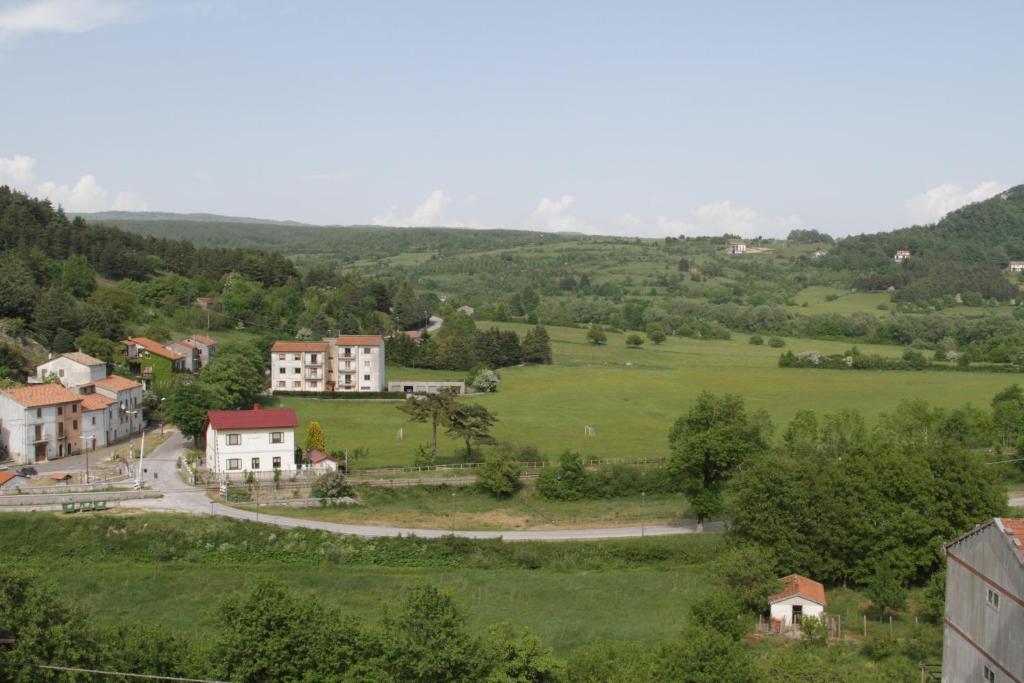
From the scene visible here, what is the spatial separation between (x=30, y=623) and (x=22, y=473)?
23430mm

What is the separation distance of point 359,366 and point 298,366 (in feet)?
13.0

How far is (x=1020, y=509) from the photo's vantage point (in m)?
39.1

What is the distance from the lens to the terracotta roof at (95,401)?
47.7 meters

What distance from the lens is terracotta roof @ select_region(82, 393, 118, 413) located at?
47656 mm

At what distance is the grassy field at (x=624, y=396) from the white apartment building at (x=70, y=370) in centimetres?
1144

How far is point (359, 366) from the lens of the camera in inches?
2621

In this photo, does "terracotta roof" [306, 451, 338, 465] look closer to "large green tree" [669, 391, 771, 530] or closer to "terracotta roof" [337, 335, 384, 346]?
"large green tree" [669, 391, 771, 530]

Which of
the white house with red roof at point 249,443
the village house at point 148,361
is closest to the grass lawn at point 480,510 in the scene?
the white house with red roof at point 249,443

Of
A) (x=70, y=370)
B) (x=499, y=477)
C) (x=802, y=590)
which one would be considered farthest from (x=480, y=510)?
(x=70, y=370)

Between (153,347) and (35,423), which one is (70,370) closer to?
(35,423)

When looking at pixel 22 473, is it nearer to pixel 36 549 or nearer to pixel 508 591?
pixel 36 549

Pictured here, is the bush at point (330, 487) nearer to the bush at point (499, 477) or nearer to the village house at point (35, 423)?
the bush at point (499, 477)

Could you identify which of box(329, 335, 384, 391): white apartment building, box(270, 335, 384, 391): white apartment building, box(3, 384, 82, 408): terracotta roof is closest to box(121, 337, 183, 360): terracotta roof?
box(270, 335, 384, 391): white apartment building

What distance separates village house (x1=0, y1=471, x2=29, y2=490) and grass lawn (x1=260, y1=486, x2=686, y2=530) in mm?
9964
